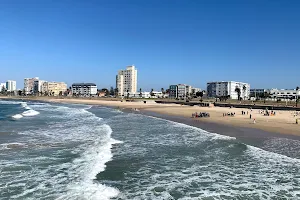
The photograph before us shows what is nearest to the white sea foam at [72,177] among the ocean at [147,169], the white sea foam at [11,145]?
the ocean at [147,169]

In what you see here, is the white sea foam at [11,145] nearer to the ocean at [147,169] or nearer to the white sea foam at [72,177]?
the ocean at [147,169]

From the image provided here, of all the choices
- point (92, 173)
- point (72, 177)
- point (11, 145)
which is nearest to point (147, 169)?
point (92, 173)

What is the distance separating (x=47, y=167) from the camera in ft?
47.3

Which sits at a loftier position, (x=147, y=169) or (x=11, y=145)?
(x=11, y=145)

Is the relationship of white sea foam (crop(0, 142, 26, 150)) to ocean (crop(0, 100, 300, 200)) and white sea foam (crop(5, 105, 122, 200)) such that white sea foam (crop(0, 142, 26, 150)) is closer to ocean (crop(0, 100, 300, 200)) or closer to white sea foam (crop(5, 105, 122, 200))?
ocean (crop(0, 100, 300, 200))

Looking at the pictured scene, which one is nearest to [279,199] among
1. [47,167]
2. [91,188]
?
[91,188]

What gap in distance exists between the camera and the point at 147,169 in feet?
47.1

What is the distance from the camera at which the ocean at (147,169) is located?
11125 mm

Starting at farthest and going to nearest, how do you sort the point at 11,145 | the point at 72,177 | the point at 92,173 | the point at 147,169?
the point at 11,145, the point at 147,169, the point at 92,173, the point at 72,177

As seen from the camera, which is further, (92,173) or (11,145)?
(11,145)

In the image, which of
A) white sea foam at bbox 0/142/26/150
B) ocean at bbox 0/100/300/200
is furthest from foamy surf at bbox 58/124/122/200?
white sea foam at bbox 0/142/26/150

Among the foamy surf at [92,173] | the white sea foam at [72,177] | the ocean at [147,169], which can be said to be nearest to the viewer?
the foamy surf at [92,173]

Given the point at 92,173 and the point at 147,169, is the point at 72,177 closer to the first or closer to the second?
the point at 92,173

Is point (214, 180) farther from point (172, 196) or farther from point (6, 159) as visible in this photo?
point (6, 159)
